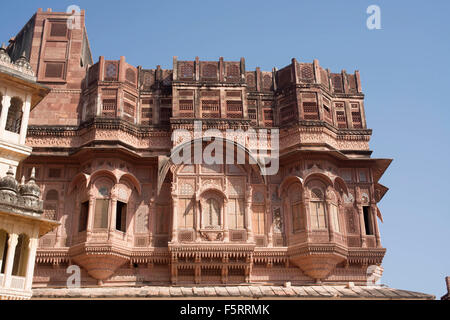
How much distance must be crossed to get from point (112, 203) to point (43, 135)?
4.42m

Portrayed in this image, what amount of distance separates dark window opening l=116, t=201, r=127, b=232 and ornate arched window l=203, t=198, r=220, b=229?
3080 mm

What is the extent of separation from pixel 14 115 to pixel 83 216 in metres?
5.56

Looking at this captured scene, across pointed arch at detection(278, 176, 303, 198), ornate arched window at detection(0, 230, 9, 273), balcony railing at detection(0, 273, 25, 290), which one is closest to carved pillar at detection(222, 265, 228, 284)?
pointed arch at detection(278, 176, 303, 198)

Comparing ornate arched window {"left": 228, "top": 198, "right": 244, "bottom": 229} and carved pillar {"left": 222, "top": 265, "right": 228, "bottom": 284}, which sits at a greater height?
ornate arched window {"left": 228, "top": 198, "right": 244, "bottom": 229}

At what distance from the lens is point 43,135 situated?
23.9 meters

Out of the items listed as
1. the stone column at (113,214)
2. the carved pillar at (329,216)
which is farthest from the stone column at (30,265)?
the carved pillar at (329,216)

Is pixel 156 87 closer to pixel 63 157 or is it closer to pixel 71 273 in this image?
pixel 63 157

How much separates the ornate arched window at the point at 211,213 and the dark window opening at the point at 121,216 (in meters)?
3.08

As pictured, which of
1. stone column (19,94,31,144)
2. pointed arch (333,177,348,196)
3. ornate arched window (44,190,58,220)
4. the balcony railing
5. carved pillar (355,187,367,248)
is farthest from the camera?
pointed arch (333,177,348,196)

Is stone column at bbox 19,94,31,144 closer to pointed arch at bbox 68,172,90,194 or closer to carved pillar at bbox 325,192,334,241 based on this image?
pointed arch at bbox 68,172,90,194

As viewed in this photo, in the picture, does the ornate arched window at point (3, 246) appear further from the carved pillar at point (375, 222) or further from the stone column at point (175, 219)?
the carved pillar at point (375, 222)

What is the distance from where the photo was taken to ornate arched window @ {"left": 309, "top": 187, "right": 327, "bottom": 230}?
73.4ft

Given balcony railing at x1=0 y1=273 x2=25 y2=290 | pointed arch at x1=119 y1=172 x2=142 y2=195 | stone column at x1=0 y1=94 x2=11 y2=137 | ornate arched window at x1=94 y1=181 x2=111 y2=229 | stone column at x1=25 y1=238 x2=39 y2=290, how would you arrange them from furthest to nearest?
1. pointed arch at x1=119 y1=172 x2=142 y2=195
2. ornate arched window at x1=94 y1=181 x2=111 y2=229
3. stone column at x1=0 y1=94 x2=11 y2=137
4. stone column at x1=25 y1=238 x2=39 y2=290
5. balcony railing at x1=0 y1=273 x2=25 y2=290
